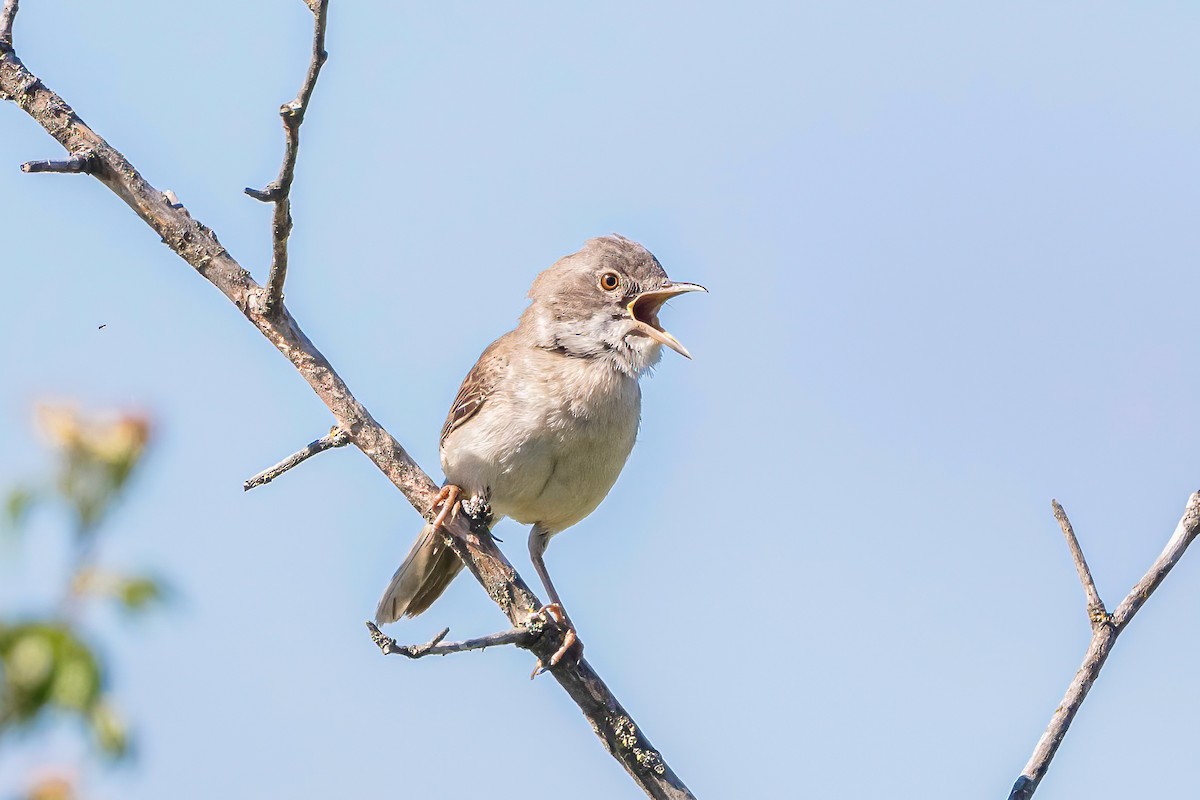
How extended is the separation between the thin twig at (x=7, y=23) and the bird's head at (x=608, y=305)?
2892 mm

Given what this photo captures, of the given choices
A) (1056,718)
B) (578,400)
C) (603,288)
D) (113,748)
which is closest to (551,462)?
(578,400)

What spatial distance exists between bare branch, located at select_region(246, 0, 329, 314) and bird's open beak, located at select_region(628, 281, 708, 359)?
2378mm

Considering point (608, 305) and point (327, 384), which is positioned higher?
point (608, 305)

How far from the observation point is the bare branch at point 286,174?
3.70m

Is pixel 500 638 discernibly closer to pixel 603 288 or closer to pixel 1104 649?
pixel 1104 649

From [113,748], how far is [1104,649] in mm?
3386

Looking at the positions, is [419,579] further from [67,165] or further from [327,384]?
[67,165]

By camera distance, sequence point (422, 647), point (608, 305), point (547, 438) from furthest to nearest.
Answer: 1. point (608, 305)
2. point (547, 438)
3. point (422, 647)

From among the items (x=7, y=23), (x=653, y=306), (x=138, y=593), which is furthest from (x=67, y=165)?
(x=653, y=306)

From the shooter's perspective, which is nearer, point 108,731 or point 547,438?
point 108,731

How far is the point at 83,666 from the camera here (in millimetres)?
1696

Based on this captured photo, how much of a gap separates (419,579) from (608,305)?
1.73 metres

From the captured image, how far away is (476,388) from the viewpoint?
661 cm

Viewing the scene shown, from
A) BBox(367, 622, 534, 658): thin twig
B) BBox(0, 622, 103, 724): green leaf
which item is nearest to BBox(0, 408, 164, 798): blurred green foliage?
BBox(0, 622, 103, 724): green leaf
